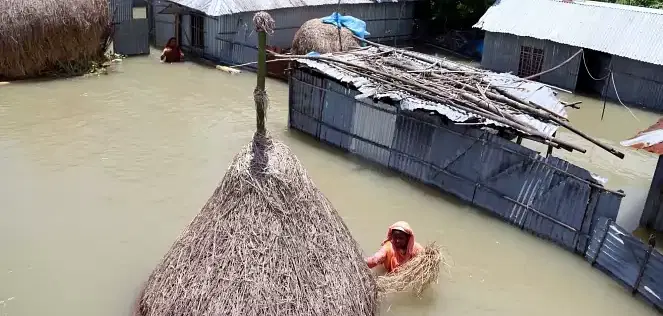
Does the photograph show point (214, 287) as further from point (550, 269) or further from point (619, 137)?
point (619, 137)

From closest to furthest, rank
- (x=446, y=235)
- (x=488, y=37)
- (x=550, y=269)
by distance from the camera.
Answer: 1. (x=550, y=269)
2. (x=446, y=235)
3. (x=488, y=37)

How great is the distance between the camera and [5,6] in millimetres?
16266

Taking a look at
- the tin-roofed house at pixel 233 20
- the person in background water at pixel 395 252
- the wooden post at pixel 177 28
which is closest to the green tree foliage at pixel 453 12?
the tin-roofed house at pixel 233 20

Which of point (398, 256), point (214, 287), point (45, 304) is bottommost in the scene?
point (45, 304)

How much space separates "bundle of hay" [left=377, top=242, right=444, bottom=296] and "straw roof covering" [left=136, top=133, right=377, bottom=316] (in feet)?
6.14

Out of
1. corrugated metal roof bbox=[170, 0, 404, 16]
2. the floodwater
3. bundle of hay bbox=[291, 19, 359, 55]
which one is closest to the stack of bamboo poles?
the floodwater

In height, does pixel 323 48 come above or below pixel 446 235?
above

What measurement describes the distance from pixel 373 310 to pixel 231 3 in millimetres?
15373

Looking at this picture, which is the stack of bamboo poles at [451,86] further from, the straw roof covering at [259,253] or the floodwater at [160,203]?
Result: the straw roof covering at [259,253]

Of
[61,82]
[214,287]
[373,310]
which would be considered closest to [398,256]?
[373,310]

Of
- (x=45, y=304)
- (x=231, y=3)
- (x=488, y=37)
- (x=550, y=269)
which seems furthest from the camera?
(x=488, y=37)

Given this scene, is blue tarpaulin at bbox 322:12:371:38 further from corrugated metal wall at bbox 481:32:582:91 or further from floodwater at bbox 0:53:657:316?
corrugated metal wall at bbox 481:32:582:91

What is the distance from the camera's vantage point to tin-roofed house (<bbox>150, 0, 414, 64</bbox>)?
66.0 ft

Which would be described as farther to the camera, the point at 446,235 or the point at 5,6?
the point at 5,6
